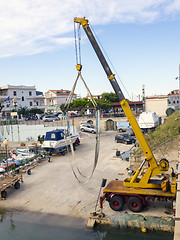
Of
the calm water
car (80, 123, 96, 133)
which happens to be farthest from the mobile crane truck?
car (80, 123, 96, 133)

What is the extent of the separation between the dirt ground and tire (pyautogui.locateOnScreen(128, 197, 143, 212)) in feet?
1.34

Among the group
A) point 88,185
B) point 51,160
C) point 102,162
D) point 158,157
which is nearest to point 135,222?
point 88,185

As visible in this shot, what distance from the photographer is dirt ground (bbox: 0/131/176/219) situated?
530 inches

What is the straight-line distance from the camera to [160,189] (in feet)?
40.8

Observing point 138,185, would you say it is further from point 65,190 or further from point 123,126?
point 123,126

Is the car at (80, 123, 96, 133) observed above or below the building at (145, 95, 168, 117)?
below

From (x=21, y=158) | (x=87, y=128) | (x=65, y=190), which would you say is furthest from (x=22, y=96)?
(x=65, y=190)

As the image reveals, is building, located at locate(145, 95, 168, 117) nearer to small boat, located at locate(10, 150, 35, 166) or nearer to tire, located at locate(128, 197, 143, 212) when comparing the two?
small boat, located at locate(10, 150, 35, 166)

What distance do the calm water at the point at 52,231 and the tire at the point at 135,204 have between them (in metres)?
1.36

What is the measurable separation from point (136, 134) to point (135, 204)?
11.5 feet

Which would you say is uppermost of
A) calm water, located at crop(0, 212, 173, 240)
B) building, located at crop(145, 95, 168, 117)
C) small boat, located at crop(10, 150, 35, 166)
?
building, located at crop(145, 95, 168, 117)

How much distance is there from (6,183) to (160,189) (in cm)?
980

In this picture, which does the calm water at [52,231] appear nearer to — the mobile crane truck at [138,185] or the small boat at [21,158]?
the mobile crane truck at [138,185]

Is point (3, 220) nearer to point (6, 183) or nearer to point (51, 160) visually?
point (6, 183)
